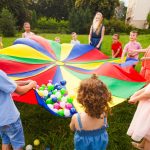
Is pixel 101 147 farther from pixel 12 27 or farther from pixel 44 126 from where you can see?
pixel 12 27

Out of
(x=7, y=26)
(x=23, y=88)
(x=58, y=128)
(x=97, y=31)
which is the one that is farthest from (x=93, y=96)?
(x=7, y=26)

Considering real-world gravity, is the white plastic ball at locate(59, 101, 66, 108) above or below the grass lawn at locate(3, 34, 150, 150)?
above

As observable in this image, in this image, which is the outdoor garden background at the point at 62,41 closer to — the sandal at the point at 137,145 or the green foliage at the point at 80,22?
the green foliage at the point at 80,22

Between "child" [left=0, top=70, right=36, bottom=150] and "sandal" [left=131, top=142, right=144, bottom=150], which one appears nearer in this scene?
"child" [left=0, top=70, right=36, bottom=150]

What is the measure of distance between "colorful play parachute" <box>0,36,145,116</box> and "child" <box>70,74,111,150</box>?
95 cm

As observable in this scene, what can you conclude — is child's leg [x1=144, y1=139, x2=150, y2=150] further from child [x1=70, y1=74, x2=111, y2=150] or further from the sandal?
child [x1=70, y1=74, x2=111, y2=150]

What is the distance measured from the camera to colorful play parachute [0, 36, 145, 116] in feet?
12.7

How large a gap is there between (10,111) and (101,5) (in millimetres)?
17532

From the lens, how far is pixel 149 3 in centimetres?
2117

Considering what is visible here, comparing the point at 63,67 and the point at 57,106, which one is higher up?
the point at 63,67

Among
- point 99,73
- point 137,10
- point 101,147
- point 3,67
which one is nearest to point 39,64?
point 3,67

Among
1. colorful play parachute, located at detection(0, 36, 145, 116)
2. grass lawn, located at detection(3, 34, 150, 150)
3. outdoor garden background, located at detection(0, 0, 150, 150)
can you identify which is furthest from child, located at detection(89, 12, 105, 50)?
grass lawn, located at detection(3, 34, 150, 150)

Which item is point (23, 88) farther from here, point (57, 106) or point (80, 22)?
point (80, 22)

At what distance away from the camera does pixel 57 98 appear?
3.60 meters
